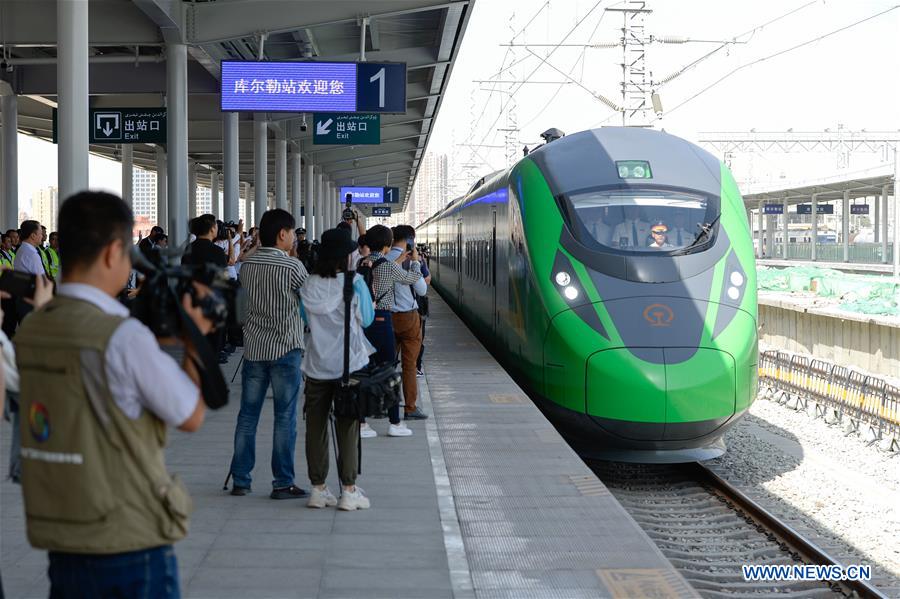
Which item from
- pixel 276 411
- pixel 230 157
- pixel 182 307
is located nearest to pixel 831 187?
pixel 230 157

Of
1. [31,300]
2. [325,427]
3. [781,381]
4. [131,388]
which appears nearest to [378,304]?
[325,427]

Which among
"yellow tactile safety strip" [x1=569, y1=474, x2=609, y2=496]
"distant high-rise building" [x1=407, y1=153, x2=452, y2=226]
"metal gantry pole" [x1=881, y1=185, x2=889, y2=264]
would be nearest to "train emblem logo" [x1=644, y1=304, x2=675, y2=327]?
"yellow tactile safety strip" [x1=569, y1=474, x2=609, y2=496]

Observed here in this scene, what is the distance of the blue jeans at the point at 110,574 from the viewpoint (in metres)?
2.55

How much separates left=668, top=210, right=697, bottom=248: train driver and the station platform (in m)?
2.01

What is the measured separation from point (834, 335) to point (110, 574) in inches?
725

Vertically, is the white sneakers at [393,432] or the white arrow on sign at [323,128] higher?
the white arrow on sign at [323,128]

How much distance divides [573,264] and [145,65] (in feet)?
36.7

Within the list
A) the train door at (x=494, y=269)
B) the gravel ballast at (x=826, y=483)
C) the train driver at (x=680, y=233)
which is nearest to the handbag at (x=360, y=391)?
the gravel ballast at (x=826, y=483)

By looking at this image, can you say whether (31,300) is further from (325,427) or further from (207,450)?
(207,450)

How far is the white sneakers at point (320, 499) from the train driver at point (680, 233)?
419 cm

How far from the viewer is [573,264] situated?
8844 mm

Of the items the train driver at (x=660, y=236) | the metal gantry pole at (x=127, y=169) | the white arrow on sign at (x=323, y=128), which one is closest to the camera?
the train driver at (x=660, y=236)

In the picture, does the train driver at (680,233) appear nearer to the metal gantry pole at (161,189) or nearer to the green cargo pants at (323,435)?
the green cargo pants at (323,435)

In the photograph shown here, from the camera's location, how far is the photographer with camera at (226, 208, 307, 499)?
5953 millimetres
